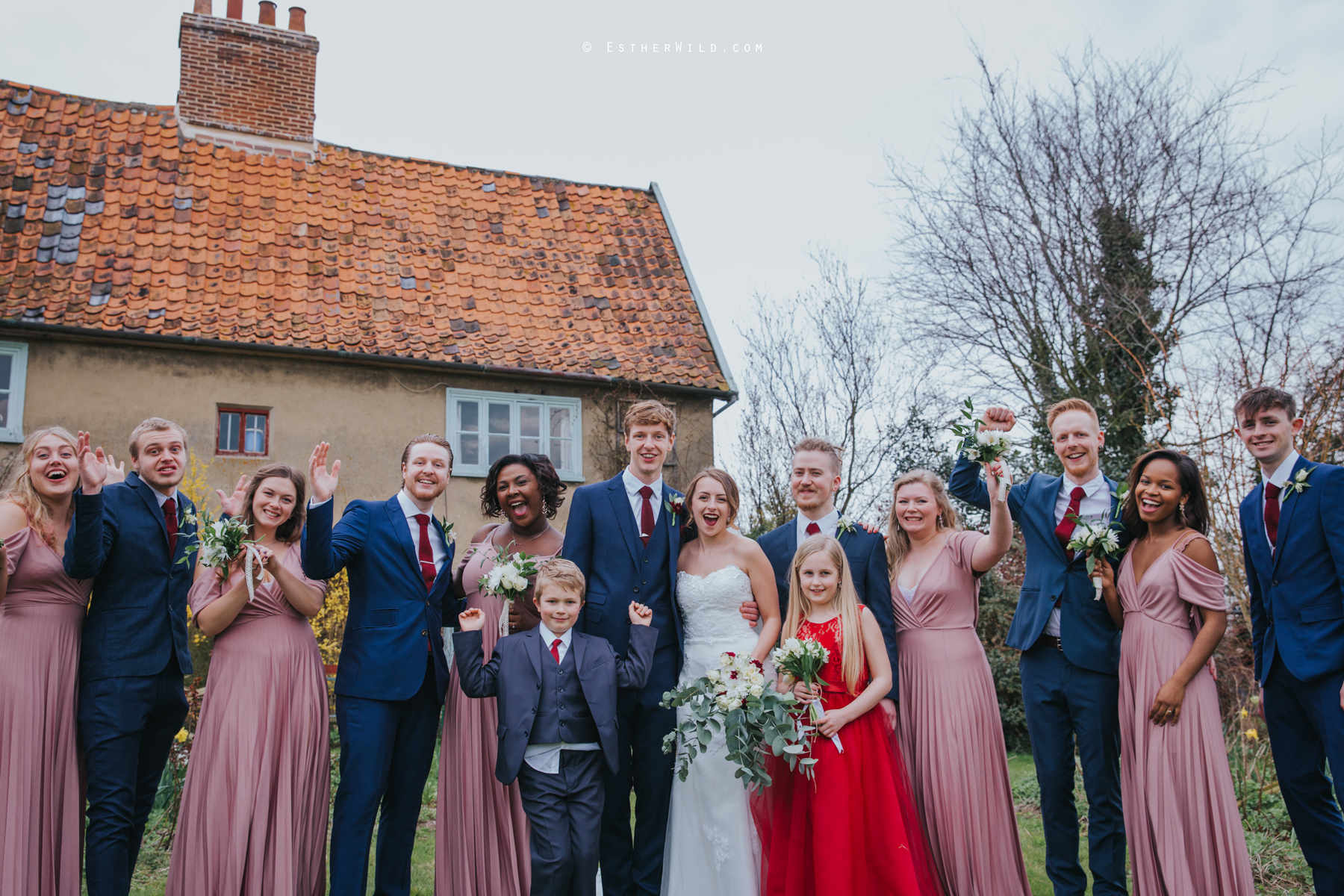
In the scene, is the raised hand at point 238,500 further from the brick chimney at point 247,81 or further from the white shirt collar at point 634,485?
the brick chimney at point 247,81

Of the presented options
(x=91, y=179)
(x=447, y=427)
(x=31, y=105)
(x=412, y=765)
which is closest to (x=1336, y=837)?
(x=412, y=765)

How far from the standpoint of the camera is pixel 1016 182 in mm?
16812

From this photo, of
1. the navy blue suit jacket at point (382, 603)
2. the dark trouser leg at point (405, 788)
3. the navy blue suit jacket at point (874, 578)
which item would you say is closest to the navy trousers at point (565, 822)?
the dark trouser leg at point (405, 788)

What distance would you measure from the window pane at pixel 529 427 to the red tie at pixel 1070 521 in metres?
8.56

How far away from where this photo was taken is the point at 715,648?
15.2 ft

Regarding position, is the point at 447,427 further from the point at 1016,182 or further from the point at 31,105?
the point at 1016,182

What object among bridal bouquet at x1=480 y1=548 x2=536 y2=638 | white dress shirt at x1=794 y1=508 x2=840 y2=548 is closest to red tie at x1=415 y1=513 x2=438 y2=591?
bridal bouquet at x1=480 y1=548 x2=536 y2=638

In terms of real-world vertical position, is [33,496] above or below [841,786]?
above

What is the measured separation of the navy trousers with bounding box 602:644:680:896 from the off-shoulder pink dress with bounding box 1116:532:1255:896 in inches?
84.6

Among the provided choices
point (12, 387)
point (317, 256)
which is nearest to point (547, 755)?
point (12, 387)

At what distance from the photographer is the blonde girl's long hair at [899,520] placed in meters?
4.99

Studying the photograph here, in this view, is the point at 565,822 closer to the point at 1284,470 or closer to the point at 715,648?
the point at 715,648

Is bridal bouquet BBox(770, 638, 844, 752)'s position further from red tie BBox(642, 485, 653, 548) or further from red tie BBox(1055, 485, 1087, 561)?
red tie BBox(1055, 485, 1087, 561)

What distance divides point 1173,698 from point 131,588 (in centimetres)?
475
